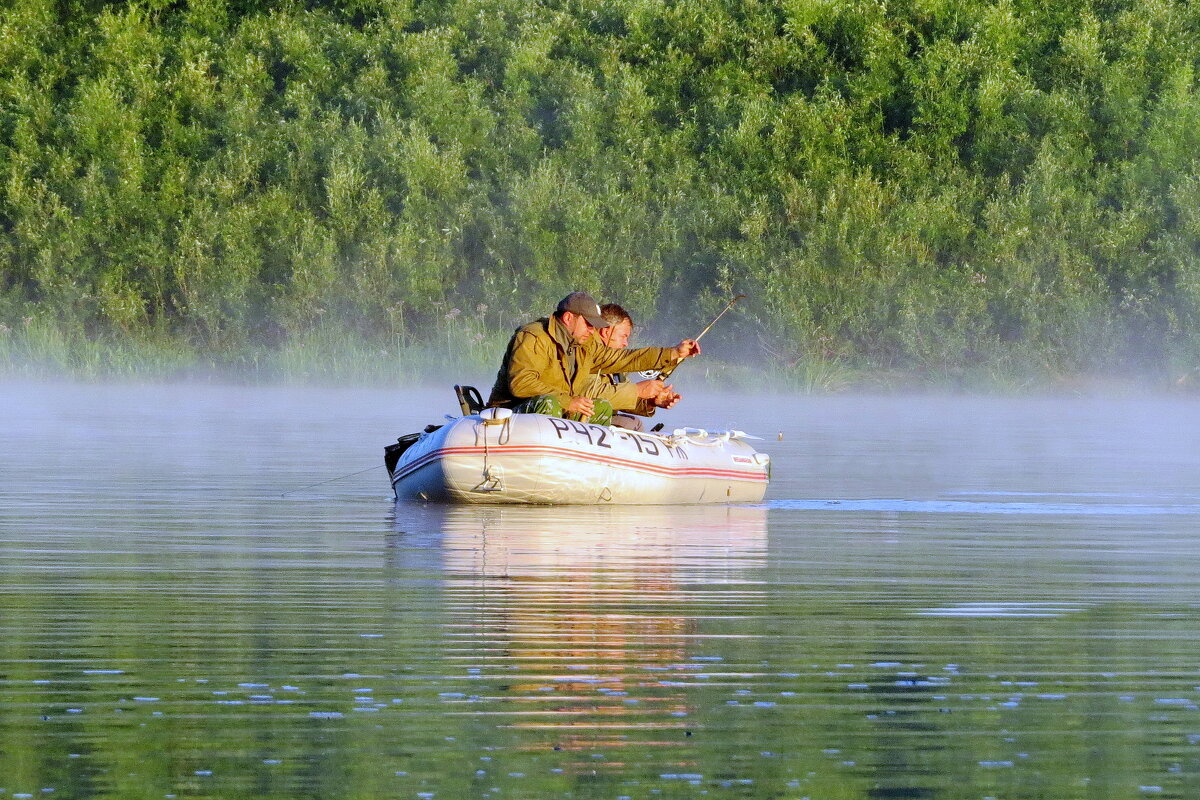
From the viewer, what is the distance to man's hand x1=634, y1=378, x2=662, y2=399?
574 inches

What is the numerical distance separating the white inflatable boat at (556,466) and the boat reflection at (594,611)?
1.36ft

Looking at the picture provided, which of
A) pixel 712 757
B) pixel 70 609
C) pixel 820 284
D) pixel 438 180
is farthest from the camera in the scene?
pixel 438 180

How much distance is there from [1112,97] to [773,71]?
6235mm

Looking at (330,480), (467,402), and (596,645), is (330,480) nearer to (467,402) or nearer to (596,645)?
(467,402)

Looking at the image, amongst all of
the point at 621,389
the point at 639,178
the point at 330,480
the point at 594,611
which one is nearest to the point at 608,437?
the point at 621,389

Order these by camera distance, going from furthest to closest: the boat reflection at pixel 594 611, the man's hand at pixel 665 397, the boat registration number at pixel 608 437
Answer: the man's hand at pixel 665 397 < the boat registration number at pixel 608 437 < the boat reflection at pixel 594 611

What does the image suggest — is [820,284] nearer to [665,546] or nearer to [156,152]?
[156,152]

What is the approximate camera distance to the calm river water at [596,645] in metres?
5.39

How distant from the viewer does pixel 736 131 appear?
3969cm

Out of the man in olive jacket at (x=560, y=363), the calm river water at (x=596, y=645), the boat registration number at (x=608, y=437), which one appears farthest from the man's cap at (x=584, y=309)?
the calm river water at (x=596, y=645)

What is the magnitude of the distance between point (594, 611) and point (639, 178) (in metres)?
31.9

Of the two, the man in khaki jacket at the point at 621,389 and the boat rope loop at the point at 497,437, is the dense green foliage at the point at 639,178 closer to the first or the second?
the man in khaki jacket at the point at 621,389

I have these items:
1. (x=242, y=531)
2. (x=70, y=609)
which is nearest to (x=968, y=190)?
(x=242, y=531)

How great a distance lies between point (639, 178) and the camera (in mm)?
39781
